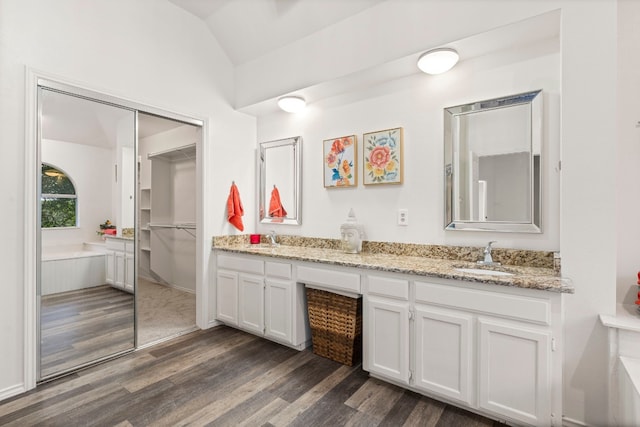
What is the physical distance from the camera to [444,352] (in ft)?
6.29

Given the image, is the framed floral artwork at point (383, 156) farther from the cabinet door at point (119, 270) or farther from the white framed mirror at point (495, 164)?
the cabinet door at point (119, 270)

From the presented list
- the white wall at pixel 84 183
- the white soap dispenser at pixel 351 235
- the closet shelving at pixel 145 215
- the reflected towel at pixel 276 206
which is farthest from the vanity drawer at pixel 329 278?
the closet shelving at pixel 145 215

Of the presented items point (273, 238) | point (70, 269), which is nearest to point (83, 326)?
point (70, 269)

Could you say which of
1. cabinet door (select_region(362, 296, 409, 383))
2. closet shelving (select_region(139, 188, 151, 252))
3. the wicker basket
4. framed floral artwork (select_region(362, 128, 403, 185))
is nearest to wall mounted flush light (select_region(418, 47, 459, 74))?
framed floral artwork (select_region(362, 128, 403, 185))

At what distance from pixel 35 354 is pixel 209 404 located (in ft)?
4.17

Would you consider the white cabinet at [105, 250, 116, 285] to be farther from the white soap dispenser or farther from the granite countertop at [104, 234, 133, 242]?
the white soap dispenser

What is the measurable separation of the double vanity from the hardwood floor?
0.17m

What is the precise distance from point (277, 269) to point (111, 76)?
206 cm

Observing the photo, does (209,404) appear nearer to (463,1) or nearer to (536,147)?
(536,147)

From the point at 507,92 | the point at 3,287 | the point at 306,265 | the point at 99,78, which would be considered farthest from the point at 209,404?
the point at 507,92

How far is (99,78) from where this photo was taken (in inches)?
97.7

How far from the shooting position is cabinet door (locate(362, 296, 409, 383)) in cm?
207

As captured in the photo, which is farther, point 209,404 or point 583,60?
point 209,404

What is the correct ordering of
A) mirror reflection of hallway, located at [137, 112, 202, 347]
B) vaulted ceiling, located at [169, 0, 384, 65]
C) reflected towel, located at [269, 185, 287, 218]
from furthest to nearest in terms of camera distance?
1. mirror reflection of hallway, located at [137, 112, 202, 347]
2. reflected towel, located at [269, 185, 287, 218]
3. vaulted ceiling, located at [169, 0, 384, 65]
